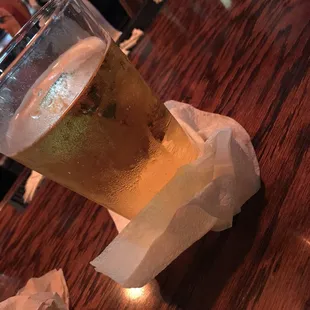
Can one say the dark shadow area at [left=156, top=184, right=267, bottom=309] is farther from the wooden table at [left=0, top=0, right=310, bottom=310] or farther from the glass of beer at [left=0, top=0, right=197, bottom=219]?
the glass of beer at [left=0, top=0, right=197, bottom=219]

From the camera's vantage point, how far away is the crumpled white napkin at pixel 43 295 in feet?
2.63

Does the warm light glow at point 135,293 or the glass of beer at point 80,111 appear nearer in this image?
the glass of beer at point 80,111

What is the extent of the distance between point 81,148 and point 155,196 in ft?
0.48

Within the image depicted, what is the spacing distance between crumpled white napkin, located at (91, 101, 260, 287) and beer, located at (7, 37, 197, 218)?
0.06 meters

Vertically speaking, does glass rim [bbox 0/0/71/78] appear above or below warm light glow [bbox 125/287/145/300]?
above

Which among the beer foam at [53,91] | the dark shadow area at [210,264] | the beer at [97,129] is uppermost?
the beer foam at [53,91]

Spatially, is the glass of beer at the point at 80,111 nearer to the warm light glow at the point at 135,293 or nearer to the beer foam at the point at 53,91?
the beer foam at the point at 53,91

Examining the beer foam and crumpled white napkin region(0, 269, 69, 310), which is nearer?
the beer foam

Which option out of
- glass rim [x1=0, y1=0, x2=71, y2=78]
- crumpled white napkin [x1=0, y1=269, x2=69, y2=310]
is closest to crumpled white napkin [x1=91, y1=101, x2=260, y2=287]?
crumpled white napkin [x1=0, y1=269, x2=69, y2=310]

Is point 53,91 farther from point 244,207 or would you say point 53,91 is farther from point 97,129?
point 244,207

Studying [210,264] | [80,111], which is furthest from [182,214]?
[80,111]

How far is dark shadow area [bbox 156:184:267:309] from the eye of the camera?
73cm

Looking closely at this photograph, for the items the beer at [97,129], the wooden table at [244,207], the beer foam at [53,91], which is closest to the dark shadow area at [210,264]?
the wooden table at [244,207]

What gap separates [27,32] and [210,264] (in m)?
0.49
